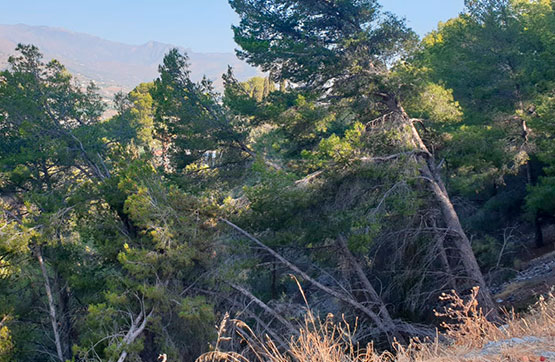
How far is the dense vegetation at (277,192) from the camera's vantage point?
8.52 m

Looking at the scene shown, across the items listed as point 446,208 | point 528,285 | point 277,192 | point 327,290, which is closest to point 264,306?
point 327,290

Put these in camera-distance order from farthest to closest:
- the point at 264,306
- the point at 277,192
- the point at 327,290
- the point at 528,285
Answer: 1. the point at 528,285
2. the point at 327,290
3. the point at 277,192
4. the point at 264,306

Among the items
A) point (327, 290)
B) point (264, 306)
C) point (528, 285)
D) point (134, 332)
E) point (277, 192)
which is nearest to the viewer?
point (134, 332)

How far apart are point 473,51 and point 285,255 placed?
10.9 m

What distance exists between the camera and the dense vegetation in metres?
8.52

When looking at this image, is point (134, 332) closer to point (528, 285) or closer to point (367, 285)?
point (367, 285)

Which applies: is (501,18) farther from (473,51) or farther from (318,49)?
(318,49)

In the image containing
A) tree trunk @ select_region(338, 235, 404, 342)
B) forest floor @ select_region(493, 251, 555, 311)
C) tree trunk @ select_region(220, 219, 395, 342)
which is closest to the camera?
tree trunk @ select_region(220, 219, 395, 342)

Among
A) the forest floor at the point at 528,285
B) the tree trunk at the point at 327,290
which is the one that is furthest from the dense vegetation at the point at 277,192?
the forest floor at the point at 528,285

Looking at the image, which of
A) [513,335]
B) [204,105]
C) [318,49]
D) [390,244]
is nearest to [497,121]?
[390,244]

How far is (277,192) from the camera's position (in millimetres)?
8656

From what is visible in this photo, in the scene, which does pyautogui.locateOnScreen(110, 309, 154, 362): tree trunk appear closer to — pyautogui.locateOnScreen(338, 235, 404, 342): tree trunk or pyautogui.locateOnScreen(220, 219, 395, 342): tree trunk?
pyautogui.locateOnScreen(220, 219, 395, 342): tree trunk

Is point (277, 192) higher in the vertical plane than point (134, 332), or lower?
higher

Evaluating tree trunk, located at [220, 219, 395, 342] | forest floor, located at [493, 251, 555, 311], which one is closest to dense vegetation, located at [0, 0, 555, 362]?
tree trunk, located at [220, 219, 395, 342]
